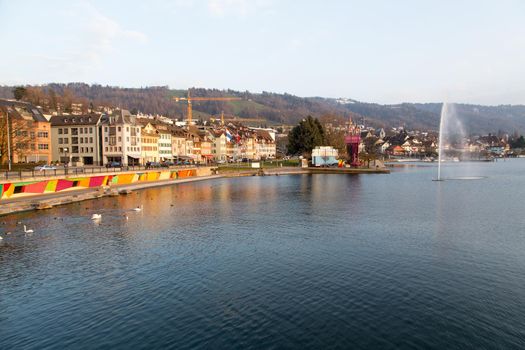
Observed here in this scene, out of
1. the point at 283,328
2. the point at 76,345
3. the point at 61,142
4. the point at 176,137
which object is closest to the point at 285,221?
the point at 283,328

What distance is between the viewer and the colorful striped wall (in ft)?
201

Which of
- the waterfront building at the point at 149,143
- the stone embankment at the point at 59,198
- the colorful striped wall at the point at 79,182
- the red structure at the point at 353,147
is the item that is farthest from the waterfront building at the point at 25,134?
the red structure at the point at 353,147

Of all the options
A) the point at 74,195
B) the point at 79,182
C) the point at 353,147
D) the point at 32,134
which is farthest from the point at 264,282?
the point at 353,147

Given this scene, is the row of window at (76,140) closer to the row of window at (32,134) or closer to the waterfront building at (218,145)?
the row of window at (32,134)

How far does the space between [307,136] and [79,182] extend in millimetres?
108979

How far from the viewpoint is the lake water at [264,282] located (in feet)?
69.5

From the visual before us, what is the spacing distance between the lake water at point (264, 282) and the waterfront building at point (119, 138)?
2860 inches

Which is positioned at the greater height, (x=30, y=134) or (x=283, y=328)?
(x=30, y=134)

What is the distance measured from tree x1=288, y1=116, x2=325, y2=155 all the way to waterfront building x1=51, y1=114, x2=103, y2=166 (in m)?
80.9

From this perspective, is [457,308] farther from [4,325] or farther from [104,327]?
[4,325]

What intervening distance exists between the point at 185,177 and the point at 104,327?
318 feet

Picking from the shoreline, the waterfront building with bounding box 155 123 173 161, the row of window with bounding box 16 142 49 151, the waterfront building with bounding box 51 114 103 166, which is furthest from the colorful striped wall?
the waterfront building with bounding box 155 123 173 161

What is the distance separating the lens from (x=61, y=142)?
128000 millimetres

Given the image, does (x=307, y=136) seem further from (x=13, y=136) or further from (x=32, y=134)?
(x=13, y=136)
